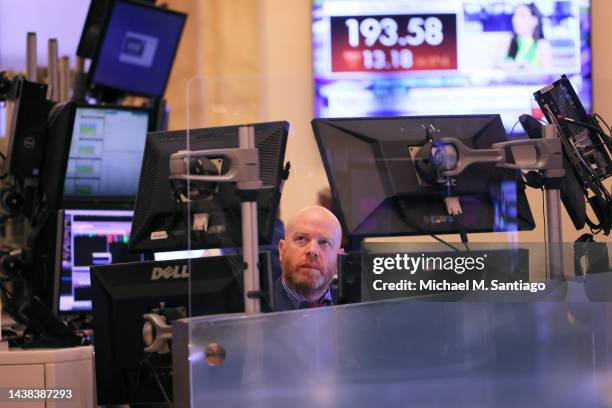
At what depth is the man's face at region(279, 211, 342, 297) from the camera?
2.96 metres

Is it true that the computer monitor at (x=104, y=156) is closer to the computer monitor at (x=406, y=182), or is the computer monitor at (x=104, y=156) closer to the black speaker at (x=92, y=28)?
the black speaker at (x=92, y=28)

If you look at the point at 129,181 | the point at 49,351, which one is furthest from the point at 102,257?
the point at 49,351

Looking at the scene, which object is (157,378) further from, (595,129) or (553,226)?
(595,129)

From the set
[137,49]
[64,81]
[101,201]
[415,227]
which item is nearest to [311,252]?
[415,227]

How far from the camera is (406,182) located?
115 inches

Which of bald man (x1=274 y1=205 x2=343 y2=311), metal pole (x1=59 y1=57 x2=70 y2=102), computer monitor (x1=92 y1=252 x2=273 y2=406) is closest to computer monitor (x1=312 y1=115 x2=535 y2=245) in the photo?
bald man (x1=274 y1=205 x2=343 y2=311)

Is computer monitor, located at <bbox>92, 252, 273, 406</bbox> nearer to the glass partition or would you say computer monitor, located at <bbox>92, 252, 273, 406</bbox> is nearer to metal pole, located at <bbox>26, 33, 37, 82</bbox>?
the glass partition

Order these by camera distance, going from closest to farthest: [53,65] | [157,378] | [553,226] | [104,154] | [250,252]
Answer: [250,252] < [157,378] < [553,226] < [104,154] < [53,65]

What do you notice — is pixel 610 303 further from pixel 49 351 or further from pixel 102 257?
pixel 102 257

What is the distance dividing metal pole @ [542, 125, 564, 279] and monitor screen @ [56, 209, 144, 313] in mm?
2316

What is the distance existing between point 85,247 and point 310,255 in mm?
2163

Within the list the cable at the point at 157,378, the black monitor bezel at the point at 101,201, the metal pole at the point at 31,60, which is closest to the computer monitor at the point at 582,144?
the cable at the point at 157,378

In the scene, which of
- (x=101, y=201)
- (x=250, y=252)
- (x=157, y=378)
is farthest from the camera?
(x=101, y=201)

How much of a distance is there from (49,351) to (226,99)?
0.85 meters
